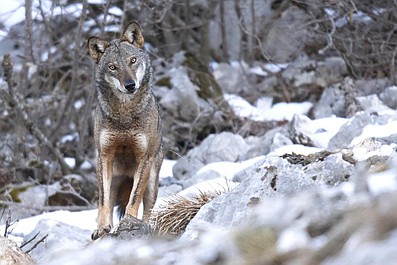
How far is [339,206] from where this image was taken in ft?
13.9

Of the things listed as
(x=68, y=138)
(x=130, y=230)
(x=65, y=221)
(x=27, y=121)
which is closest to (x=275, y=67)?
(x=68, y=138)

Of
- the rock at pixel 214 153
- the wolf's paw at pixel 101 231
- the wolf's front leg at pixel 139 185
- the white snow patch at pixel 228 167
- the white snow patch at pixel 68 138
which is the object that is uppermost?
the wolf's front leg at pixel 139 185

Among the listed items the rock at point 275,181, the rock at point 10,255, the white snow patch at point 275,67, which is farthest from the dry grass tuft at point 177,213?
the white snow patch at point 275,67

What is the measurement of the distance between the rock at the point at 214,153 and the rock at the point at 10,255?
25.8 ft

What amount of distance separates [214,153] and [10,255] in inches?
351

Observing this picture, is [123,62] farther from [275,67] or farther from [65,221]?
[275,67]

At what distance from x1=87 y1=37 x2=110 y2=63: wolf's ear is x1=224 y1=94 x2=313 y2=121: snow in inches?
375

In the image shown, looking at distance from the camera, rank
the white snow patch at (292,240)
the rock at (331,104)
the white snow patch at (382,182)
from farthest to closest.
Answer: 1. the rock at (331,104)
2. the white snow patch at (382,182)
3. the white snow patch at (292,240)

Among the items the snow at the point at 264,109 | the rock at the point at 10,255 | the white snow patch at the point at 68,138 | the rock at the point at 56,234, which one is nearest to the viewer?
the rock at the point at 10,255

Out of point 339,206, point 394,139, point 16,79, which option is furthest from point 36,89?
point 339,206

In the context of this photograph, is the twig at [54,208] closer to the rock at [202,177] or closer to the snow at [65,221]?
the snow at [65,221]

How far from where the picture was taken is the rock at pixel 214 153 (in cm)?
1416

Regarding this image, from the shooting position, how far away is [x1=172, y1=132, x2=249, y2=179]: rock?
14.2 m

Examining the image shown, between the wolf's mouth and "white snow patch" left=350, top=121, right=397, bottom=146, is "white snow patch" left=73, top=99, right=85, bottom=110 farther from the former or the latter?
the wolf's mouth
